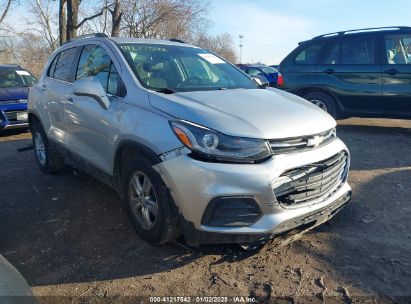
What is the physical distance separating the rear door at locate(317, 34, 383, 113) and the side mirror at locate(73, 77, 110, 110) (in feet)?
17.9

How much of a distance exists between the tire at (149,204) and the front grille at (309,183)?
2.70ft

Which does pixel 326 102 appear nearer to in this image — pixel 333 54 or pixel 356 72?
pixel 356 72

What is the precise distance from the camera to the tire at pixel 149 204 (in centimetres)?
307

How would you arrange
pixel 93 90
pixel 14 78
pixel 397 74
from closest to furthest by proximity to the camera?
1. pixel 93 90
2. pixel 397 74
3. pixel 14 78

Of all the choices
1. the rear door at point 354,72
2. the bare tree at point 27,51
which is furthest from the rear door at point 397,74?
the bare tree at point 27,51

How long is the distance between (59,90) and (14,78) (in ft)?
20.5

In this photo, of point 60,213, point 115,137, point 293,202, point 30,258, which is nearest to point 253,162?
point 293,202

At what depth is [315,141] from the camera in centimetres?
318

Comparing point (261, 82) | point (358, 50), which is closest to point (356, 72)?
point (358, 50)

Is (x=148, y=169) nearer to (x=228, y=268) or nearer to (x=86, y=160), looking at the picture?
(x=228, y=268)

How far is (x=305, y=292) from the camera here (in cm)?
279

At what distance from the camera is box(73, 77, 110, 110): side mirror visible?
12.0 ft

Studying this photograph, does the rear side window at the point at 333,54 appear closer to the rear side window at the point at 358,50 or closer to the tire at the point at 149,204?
the rear side window at the point at 358,50

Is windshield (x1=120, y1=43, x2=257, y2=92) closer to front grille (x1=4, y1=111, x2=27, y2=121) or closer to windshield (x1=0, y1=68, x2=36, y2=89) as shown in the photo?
front grille (x1=4, y1=111, x2=27, y2=121)
